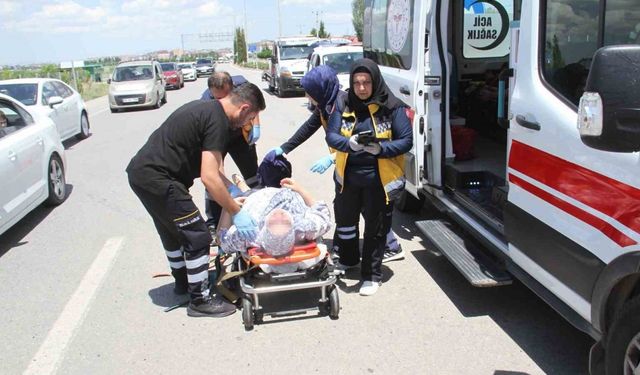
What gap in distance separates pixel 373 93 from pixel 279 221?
1.14 metres

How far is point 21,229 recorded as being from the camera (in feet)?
20.2

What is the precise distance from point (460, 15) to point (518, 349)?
372 cm

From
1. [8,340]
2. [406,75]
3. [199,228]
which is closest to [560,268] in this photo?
[199,228]

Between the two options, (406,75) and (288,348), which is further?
(406,75)

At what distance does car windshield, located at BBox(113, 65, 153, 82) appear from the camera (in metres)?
19.5

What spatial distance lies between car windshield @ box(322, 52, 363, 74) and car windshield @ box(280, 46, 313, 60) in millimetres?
5293

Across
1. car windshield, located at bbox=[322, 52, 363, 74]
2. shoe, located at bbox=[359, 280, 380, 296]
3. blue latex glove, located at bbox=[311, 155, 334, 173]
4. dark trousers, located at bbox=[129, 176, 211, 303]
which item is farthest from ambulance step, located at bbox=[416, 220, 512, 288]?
car windshield, located at bbox=[322, 52, 363, 74]

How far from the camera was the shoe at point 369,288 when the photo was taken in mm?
4156

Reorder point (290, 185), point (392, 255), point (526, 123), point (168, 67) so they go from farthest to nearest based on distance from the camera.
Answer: point (168, 67), point (392, 255), point (290, 185), point (526, 123)

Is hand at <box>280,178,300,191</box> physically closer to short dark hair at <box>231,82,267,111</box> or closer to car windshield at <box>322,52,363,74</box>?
short dark hair at <box>231,82,267,111</box>

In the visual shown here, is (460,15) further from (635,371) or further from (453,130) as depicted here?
(635,371)

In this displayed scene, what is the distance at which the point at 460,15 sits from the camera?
5766mm

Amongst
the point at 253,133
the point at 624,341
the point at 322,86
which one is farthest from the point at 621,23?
the point at 253,133

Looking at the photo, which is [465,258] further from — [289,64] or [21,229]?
[289,64]
